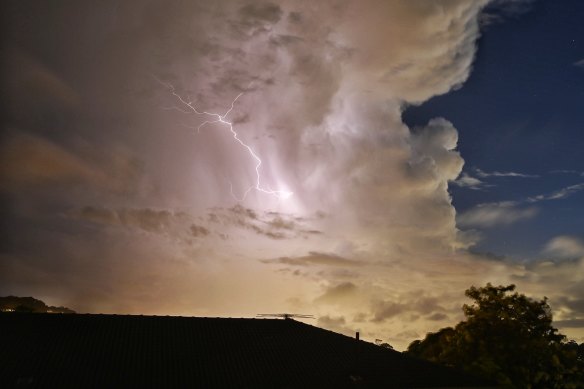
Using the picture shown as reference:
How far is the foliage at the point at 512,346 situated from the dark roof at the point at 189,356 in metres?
4.68

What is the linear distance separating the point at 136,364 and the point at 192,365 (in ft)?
11.6

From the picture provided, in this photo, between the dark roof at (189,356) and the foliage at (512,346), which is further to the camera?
the foliage at (512,346)

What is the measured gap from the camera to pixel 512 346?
127 feet

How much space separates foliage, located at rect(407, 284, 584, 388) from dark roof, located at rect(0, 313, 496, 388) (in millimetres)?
4679

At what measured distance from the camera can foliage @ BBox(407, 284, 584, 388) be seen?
37.8 meters

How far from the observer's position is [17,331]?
3278 cm

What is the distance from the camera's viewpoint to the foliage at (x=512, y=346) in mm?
37812

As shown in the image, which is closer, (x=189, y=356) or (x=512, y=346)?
(x=189, y=356)

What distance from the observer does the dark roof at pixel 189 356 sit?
29.4 m

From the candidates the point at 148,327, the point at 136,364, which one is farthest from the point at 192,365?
the point at 148,327

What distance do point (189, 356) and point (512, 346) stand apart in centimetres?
2524

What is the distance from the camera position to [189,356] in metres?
32.9

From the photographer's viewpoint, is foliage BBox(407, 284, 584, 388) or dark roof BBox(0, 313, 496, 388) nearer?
dark roof BBox(0, 313, 496, 388)

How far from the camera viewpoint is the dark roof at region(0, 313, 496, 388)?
29.4 m
